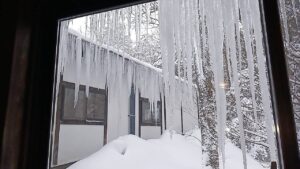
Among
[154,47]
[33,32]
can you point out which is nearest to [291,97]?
[33,32]

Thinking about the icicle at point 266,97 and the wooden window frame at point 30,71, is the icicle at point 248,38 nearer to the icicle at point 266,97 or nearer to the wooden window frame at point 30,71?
the icicle at point 266,97

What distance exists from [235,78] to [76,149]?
131 inches

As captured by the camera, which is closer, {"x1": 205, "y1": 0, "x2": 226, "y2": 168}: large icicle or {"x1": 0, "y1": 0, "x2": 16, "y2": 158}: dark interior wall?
{"x1": 0, "y1": 0, "x2": 16, "y2": 158}: dark interior wall

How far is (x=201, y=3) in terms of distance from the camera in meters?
1.71

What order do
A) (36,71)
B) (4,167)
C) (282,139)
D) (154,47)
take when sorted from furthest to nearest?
(154,47) < (36,71) < (4,167) < (282,139)

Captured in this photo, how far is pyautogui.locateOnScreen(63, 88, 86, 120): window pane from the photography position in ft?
11.9

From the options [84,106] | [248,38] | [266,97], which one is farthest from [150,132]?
[266,97]

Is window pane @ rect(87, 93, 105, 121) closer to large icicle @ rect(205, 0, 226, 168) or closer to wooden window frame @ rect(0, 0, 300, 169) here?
large icicle @ rect(205, 0, 226, 168)

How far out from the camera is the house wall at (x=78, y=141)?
3598 millimetres

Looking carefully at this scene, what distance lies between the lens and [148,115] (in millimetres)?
5465

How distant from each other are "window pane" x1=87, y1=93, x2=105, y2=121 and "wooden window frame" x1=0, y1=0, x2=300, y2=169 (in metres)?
3.51

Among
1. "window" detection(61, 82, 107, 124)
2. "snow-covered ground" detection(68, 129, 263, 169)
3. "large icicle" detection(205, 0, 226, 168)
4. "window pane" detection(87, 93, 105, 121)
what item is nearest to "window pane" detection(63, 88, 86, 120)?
"window" detection(61, 82, 107, 124)

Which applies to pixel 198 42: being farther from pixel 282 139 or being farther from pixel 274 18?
pixel 282 139

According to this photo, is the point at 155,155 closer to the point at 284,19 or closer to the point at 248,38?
the point at 248,38
